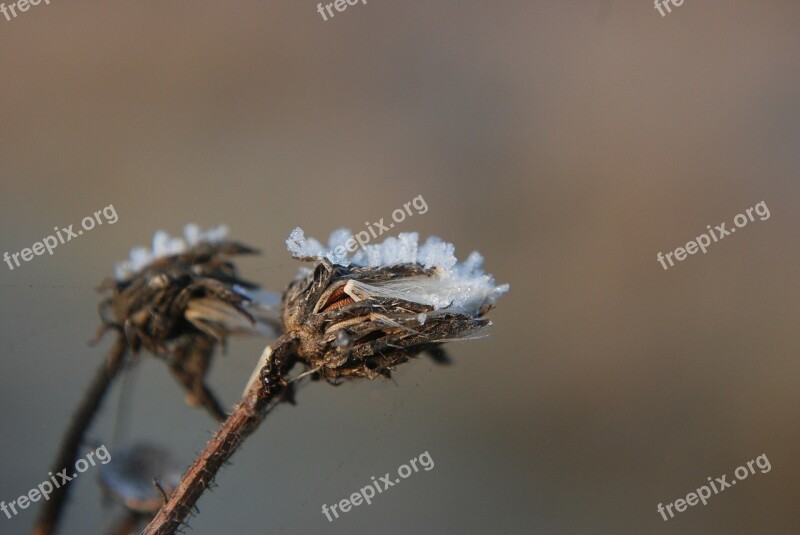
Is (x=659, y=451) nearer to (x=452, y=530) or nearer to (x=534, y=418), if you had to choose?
(x=534, y=418)

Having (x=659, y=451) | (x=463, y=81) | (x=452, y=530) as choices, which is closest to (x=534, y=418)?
(x=659, y=451)
